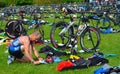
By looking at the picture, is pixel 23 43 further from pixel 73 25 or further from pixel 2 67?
pixel 73 25

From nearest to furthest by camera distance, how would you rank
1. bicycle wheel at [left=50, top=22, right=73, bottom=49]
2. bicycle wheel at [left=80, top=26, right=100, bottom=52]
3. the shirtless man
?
the shirtless man
bicycle wheel at [left=80, top=26, right=100, bottom=52]
bicycle wheel at [left=50, top=22, right=73, bottom=49]

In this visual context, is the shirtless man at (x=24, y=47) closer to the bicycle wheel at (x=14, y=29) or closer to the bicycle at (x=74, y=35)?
the bicycle at (x=74, y=35)

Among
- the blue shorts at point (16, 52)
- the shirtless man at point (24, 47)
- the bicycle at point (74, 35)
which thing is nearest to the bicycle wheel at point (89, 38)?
the bicycle at point (74, 35)

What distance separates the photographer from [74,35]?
11664 millimetres

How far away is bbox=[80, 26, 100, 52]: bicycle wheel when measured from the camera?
38.0 feet

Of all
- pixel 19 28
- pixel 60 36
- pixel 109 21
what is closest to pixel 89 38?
pixel 60 36

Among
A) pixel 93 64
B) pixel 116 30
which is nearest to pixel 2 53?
pixel 93 64

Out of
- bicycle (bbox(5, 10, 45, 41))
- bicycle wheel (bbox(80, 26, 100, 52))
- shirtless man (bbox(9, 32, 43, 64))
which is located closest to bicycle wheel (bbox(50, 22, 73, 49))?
bicycle wheel (bbox(80, 26, 100, 52))

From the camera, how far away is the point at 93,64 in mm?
9531

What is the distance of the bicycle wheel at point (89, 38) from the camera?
11.6m

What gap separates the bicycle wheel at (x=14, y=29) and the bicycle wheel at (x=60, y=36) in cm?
266

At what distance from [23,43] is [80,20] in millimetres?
2782

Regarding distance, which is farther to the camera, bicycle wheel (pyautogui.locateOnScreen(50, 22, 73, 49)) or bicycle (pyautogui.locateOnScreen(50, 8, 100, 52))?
bicycle wheel (pyautogui.locateOnScreen(50, 22, 73, 49))

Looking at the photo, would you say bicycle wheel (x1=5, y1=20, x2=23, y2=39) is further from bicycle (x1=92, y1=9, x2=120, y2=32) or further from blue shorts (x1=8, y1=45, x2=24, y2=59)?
bicycle (x1=92, y1=9, x2=120, y2=32)
